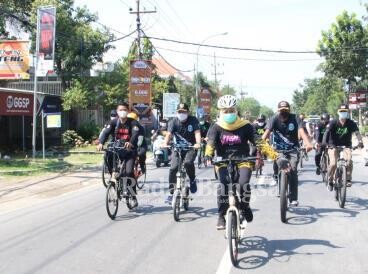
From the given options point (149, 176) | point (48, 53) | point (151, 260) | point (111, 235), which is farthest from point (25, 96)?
point (151, 260)

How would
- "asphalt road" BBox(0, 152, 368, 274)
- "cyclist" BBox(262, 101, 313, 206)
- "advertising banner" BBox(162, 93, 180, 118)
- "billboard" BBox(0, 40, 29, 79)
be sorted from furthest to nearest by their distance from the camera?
"advertising banner" BBox(162, 93, 180, 118)
"billboard" BBox(0, 40, 29, 79)
"cyclist" BBox(262, 101, 313, 206)
"asphalt road" BBox(0, 152, 368, 274)

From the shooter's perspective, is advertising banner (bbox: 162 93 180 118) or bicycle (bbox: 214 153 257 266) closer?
bicycle (bbox: 214 153 257 266)

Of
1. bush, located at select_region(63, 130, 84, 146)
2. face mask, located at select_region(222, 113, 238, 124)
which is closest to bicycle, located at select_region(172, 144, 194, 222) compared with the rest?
face mask, located at select_region(222, 113, 238, 124)

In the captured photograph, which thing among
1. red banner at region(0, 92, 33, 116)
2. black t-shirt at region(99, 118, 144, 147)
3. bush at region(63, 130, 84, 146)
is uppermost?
red banner at region(0, 92, 33, 116)

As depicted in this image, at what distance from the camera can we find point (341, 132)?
1055 cm

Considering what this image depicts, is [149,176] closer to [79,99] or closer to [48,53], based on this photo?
[48,53]

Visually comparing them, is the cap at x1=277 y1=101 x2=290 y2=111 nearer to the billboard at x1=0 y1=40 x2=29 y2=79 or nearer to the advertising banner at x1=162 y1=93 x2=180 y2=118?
the billboard at x1=0 y1=40 x2=29 y2=79

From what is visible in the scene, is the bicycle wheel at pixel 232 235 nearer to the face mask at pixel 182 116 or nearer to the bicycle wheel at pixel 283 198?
the bicycle wheel at pixel 283 198

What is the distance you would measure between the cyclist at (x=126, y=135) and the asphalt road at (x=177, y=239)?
893 mm

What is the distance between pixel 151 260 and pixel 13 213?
480 centimetres

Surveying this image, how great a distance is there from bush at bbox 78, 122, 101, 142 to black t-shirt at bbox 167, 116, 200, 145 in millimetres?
24218

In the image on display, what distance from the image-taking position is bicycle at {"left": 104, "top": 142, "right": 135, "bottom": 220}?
916cm

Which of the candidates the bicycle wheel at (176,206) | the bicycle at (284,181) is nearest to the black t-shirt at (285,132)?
the bicycle at (284,181)

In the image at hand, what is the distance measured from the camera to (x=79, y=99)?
110 ft
